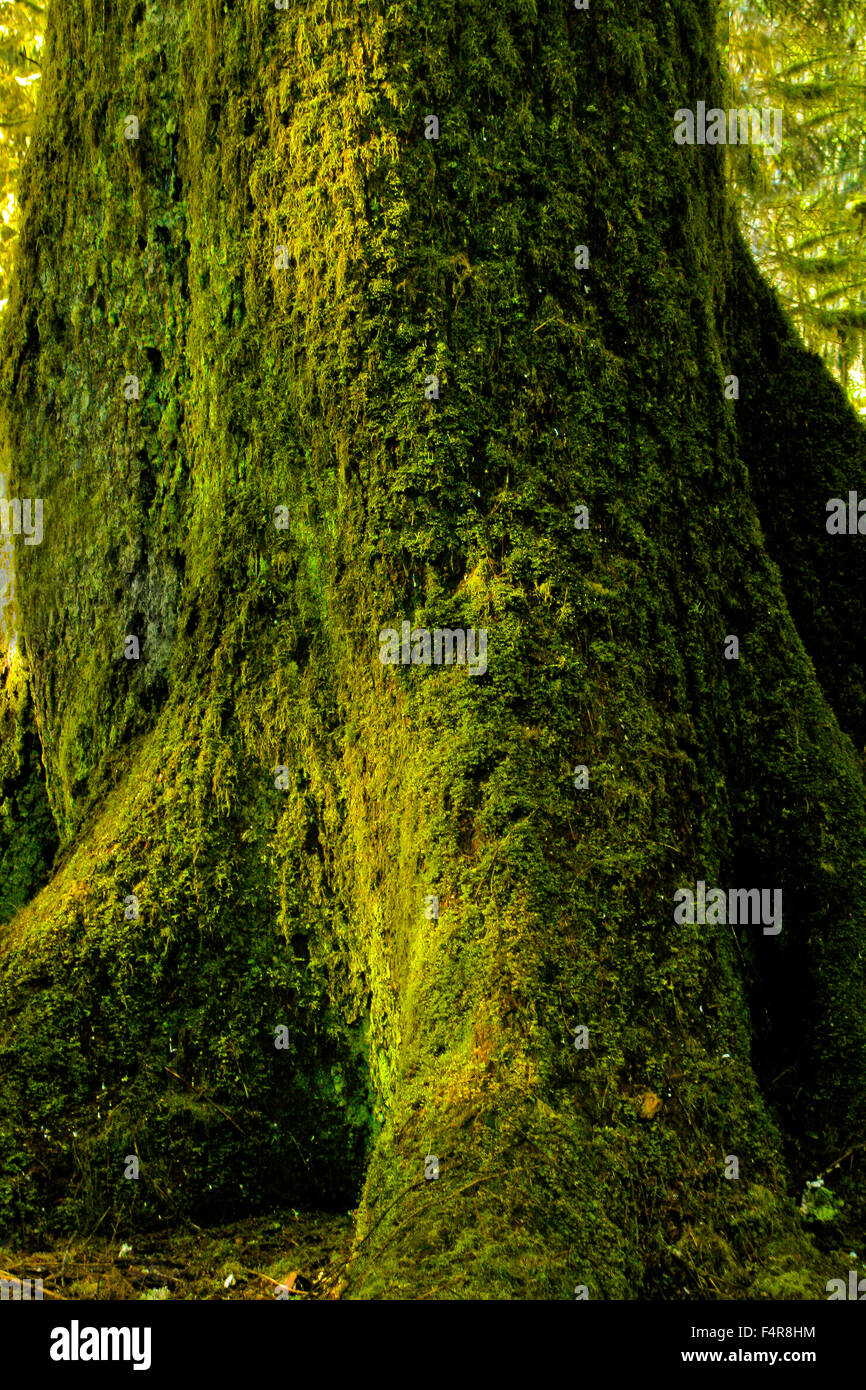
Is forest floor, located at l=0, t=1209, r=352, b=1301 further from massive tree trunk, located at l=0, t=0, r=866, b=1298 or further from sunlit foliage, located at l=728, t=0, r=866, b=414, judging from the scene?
sunlit foliage, located at l=728, t=0, r=866, b=414

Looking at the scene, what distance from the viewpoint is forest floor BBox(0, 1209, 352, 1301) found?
333cm

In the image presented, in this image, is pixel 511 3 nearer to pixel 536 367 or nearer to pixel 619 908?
pixel 536 367

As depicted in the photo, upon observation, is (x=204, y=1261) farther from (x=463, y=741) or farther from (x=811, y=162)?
(x=811, y=162)

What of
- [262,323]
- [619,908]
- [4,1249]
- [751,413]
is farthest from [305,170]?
[4,1249]

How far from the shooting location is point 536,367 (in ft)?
11.3

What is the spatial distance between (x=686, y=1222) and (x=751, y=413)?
3094mm

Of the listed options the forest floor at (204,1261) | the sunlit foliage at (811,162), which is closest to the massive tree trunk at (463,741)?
the forest floor at (204,1261)

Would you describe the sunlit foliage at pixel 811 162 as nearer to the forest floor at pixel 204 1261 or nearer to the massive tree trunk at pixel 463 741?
the massive tree trunk at pixel 463 741

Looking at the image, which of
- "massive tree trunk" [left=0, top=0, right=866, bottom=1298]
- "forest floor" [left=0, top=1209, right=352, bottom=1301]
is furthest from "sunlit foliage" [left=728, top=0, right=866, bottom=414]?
"forest floor" [left=0, top=1209, right=352, bottom=1301]

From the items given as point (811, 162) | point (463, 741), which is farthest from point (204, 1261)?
point (811, 162)

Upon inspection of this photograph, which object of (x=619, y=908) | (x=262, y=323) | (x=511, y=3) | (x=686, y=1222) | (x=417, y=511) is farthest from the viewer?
(x=262, y=323)

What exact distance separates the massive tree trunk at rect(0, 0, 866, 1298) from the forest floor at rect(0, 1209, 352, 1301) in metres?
0.10

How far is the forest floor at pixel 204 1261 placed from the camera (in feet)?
10.9

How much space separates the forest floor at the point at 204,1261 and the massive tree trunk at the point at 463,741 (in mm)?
104
